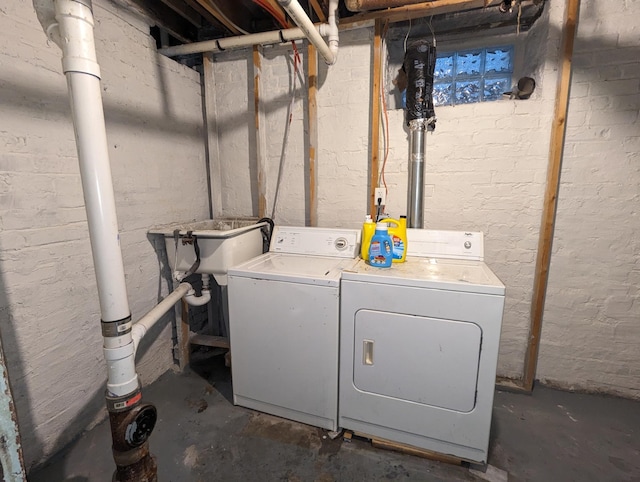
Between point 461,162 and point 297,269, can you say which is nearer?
point 297,269

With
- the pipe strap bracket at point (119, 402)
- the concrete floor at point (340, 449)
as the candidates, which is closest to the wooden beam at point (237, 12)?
the pipe strap bracket at point (119, 402)

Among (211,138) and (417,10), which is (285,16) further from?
(211,138)

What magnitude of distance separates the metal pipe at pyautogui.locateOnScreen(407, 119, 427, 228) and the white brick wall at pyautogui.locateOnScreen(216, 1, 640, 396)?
0.34ft

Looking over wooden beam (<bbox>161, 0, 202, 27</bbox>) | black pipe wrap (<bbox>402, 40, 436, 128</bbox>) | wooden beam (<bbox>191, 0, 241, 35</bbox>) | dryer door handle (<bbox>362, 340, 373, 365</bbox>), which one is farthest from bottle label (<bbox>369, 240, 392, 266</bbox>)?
wooden beam (<bbox>161, 0, 202, 27</bbox>)

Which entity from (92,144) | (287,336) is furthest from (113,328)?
(287,336)

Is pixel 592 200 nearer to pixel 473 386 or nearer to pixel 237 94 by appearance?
pixel 473 386

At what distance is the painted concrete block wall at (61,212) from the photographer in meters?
1.26

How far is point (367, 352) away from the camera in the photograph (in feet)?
4.71

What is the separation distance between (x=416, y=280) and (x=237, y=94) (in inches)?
76.1

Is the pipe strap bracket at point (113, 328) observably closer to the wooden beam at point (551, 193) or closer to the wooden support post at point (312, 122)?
the wooden support post at point (312, 122)

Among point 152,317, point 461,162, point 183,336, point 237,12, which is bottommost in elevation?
point 183,336

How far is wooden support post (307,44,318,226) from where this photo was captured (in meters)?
2.03

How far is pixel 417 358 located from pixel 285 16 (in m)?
2.17

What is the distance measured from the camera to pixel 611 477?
134 centimetres
